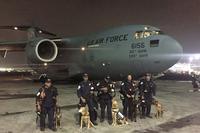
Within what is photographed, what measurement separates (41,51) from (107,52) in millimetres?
5206

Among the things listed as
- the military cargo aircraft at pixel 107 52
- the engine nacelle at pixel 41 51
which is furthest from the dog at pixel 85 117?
the engine nacelle at pixel 41 51

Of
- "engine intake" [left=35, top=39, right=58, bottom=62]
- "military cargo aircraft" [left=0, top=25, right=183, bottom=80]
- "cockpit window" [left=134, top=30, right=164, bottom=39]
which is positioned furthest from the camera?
"engine intake" [left=35, top=39, right=58, bottom=62]

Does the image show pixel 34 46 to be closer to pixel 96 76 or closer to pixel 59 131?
pixel 96 76

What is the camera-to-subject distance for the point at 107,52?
69.0ft

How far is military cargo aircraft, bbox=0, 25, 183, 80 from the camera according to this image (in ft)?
59.4

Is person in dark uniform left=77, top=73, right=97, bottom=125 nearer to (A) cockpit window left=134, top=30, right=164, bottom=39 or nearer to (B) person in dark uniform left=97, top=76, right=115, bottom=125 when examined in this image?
(B) person in dark uniform left=97, top=76, right=115, bottom=125

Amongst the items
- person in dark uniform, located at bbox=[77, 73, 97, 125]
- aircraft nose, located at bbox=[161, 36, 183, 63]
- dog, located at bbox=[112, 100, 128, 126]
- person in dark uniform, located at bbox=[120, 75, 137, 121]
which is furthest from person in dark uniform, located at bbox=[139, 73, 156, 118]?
aircraft nose, located at bbox=[161, 36, 183, 63]

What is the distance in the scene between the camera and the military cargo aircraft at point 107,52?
18109mm

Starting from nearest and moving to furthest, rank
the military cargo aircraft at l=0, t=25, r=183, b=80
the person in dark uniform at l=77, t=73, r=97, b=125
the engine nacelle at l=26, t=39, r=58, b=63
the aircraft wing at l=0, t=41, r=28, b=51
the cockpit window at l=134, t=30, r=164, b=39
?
the person in dark uniform at l=77, t=73, r=97, b=125 → the military cargo aircraft at l=0, t=25, r=183, b=80 → the cockpit window at l=134, t=30, r=164, b=39 → the engine nacelle at l=26, t=39, r=58, b=63 → the aircraft wing at l=0, t=41, r=28, b=51

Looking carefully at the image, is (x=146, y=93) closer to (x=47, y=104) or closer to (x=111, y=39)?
(x=47, y=104)

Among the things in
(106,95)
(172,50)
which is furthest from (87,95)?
(172,50)

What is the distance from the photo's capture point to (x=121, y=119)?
10805 millimetres

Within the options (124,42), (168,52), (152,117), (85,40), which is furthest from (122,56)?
(152,117)

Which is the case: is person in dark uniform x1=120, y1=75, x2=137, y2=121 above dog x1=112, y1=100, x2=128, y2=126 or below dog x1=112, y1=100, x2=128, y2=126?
above
